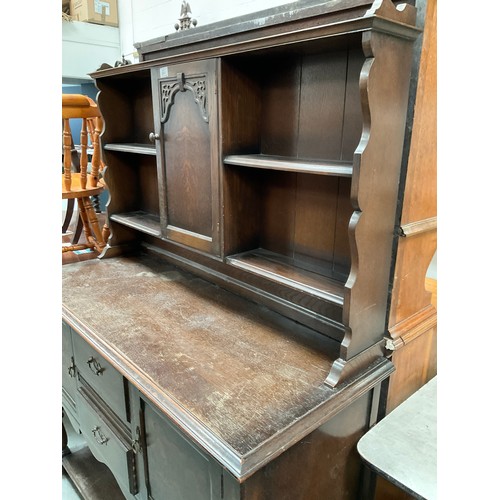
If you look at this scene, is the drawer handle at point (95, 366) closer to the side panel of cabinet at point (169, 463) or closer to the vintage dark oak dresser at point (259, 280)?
the vintage dark oak dresser at point (259, 280)

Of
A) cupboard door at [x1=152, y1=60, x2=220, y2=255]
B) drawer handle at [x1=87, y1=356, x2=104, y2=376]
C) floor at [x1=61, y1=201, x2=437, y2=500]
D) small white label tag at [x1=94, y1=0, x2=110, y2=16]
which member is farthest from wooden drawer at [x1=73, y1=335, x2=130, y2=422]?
small white label tag at [x1=94, y1=0, x2=110, y2=16]

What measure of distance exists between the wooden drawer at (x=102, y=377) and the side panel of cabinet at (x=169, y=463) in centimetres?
7

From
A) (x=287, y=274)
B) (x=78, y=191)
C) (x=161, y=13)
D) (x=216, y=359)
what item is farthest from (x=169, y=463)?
(x=161, y=13)

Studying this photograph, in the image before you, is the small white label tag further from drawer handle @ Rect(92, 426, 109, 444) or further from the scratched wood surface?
drawer handle @ Rect(92, 426, 109, 444)

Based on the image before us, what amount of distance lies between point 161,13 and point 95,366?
7.17 feet

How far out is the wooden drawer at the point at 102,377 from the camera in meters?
1.25

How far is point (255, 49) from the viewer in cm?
107

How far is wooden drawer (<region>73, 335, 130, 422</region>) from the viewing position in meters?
→ 1.25

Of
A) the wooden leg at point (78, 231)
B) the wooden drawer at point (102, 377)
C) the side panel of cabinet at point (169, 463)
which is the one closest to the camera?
the side panel of cabinet at point (169, 463)

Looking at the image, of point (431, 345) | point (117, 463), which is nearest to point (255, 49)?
point (431, 345)

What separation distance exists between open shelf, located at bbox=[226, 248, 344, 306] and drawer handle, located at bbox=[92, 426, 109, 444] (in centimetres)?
78

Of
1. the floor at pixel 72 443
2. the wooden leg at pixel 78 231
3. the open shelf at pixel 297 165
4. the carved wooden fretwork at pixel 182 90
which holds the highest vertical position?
the carved wooden fretwork at pixel 182 90

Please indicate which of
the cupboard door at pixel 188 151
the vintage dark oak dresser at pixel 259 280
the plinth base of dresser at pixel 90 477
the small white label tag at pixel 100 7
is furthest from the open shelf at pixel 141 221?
the small white label tag at pixel 100 7

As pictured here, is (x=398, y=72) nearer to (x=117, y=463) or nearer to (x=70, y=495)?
(x=117, y=463)
